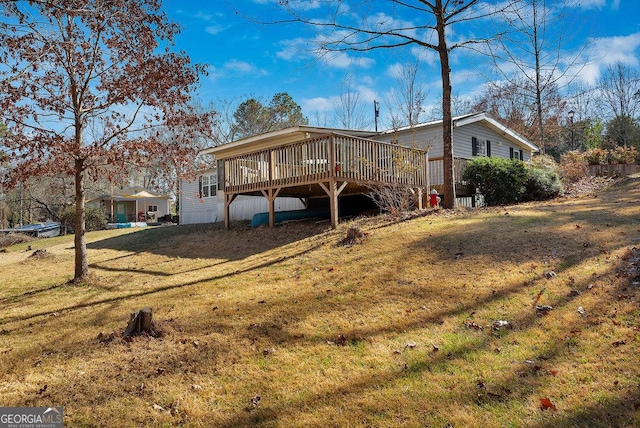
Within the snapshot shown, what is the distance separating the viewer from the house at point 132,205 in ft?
119

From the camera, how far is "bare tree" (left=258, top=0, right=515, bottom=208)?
1088cm

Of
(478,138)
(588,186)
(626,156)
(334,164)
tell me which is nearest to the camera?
(334,164)

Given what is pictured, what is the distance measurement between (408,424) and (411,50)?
462 inches

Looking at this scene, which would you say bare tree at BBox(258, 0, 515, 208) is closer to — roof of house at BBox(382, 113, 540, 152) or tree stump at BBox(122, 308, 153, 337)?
roof of house at BBox(382, 113, 540, 152)

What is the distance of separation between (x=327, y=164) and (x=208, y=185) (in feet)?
40.9

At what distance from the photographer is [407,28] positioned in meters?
11.1

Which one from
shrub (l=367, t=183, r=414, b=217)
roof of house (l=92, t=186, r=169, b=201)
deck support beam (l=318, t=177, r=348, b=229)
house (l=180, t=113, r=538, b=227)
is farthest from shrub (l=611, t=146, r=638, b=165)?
roof of house (l=92, t=186, r=169, b=201)

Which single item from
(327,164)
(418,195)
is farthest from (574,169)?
(327,164)

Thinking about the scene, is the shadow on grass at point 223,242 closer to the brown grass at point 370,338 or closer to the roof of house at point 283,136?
the brown grass at point 370,338

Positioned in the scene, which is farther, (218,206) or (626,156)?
(626,156)

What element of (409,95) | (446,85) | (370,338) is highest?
(409,95)

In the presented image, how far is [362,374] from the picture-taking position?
3.91 m

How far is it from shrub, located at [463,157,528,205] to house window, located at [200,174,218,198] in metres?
13.1

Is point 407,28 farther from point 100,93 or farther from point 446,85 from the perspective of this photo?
point 100,93
